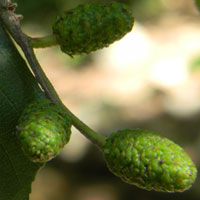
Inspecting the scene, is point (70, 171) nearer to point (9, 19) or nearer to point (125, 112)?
point (125, 112)

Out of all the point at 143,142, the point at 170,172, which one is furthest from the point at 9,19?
the point at 170,172

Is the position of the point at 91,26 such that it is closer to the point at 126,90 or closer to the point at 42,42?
the point at 42,42

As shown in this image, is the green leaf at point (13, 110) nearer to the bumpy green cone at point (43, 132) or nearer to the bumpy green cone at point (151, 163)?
the bumpy green cone at point (43, 132)

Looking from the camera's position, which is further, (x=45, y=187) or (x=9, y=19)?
(x=45, y=187)

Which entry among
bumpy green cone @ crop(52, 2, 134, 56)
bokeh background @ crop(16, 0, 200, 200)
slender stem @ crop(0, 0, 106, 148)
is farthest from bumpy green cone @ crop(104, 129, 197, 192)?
bokeh background @ crop(16, 0, 200, 200)

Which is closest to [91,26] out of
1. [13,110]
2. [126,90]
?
[13,110]

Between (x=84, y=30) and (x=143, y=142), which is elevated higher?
(x=84, y=30)

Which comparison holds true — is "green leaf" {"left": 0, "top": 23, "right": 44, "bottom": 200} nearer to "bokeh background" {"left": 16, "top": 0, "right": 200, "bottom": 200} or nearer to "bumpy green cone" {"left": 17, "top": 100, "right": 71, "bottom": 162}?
"bumpy green cone" {"left": 17, "top": 100, "right": 71, "bottom": 162}

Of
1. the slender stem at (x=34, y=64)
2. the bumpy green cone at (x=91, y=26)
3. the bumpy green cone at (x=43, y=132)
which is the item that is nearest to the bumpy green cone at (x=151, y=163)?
the slender stem at (x=34, y=64)
